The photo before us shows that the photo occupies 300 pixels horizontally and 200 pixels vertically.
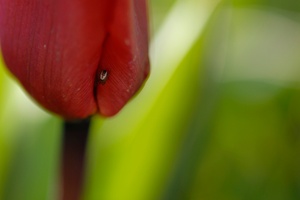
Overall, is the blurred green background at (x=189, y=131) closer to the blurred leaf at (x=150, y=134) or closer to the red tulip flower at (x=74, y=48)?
the blurred leaf at (x=150, y=134)

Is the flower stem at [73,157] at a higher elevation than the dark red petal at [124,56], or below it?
below

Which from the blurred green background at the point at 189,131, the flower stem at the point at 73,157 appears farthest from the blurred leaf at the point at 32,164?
the flower stem at the point at 73,157

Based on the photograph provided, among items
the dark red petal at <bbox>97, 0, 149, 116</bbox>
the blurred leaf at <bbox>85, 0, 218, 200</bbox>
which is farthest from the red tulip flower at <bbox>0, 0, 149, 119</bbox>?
the blurred leaf at <bbox>85, 0, 218, 200</bbox>

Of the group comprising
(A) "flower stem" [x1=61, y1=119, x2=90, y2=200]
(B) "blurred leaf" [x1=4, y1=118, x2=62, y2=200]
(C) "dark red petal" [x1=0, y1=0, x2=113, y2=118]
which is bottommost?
(B) "blurred leaf" [x1=4, y1=118, x2=62, y2=200]

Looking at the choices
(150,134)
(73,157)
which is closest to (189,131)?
(150,134)

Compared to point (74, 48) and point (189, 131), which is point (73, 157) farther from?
point (189, 131)

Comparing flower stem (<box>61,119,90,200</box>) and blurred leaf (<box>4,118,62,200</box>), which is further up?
flower stem (<box>61,119,90,200</box>)

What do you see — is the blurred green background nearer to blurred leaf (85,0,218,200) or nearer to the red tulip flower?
blurred leaf (85,0,218,200)
